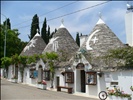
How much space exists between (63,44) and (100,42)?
6.58 m

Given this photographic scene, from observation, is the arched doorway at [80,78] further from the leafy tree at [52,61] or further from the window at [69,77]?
the leafy tree at [52,61]

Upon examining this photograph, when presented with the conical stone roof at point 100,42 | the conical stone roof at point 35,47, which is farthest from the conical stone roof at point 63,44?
the conical stone roof at point 35,47

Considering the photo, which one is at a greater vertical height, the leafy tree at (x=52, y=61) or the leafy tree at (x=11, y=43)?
the leafy tree at (x=11, y=43)

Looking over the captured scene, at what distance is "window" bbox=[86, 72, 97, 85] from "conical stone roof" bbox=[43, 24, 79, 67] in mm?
6241

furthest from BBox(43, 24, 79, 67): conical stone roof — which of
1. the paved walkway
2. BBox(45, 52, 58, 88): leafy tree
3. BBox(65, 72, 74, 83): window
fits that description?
the paved walkway

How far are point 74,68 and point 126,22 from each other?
8434 millimetres

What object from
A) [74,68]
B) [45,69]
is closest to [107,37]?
[74,68]

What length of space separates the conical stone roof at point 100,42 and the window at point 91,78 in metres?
1.03

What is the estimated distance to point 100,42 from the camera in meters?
21.1

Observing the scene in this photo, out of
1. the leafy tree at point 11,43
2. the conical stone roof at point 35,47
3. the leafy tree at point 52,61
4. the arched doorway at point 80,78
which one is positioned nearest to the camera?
the arched doorway at point 80,78

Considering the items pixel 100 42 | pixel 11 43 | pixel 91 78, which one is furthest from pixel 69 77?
pixel 11 43

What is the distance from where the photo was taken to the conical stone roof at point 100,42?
2036cm

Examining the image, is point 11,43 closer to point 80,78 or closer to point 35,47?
point 35,47

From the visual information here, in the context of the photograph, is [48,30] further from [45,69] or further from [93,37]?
[93,37]
